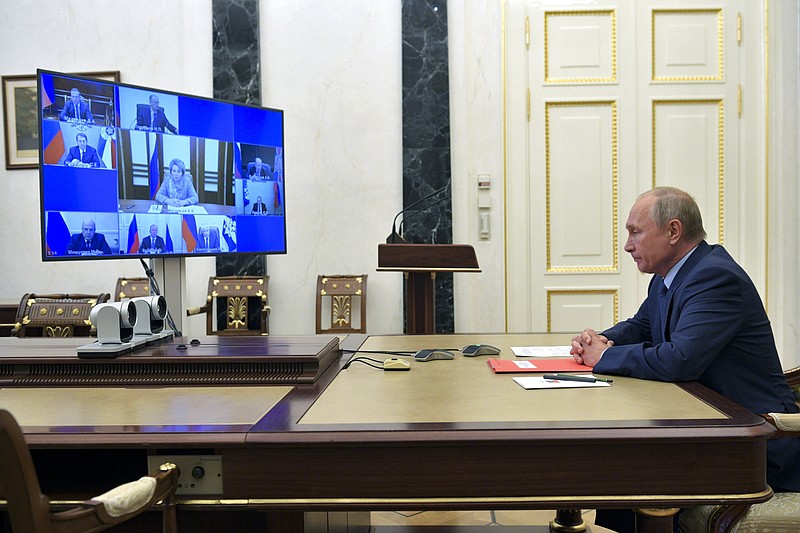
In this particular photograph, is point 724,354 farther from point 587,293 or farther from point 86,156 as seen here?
point 587,293

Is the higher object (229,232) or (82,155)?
(82,155)

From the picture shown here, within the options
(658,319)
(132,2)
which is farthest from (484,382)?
(132,2)

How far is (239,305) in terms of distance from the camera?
6199mm

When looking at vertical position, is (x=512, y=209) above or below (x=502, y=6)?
below

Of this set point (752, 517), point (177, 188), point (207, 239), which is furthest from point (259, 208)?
point (752, 517)

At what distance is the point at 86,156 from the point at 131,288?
3.85 meters

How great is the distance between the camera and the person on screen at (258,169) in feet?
10.2

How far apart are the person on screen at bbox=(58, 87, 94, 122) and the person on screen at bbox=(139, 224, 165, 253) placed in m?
0.46

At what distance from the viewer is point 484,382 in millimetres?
2119

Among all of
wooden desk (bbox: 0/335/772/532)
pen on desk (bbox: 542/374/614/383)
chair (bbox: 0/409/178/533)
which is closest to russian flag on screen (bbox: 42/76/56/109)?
wooden desk (bbox: 0/335/772/532)

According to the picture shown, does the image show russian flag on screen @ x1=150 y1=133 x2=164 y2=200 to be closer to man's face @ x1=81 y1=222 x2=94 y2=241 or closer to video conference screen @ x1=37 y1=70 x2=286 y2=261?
video conference screen @ x1=37 y1=70 x2=286 y2=261

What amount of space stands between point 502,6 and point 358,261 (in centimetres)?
245

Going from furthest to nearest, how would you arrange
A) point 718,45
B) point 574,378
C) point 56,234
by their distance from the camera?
point 718,45 < point 56,234 < point 574,378

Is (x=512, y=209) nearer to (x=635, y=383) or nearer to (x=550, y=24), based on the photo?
(x=550, y=24)
